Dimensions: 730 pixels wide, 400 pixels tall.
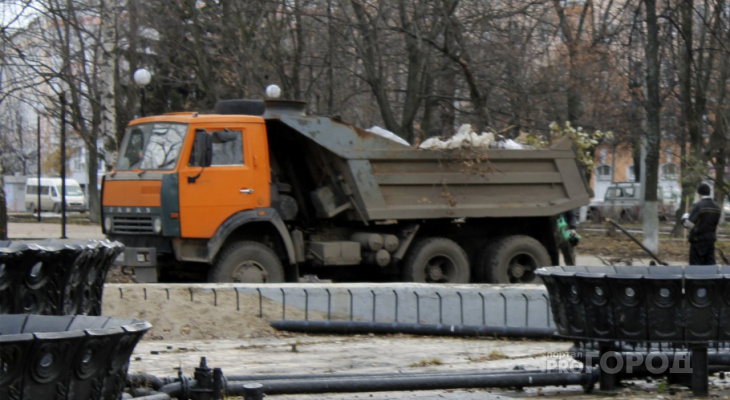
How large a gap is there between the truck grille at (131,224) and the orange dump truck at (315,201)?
19mm

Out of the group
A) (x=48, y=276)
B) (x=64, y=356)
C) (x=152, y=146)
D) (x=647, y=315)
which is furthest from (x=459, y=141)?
(x=64, y=356)

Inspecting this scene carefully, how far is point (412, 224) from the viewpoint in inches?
615

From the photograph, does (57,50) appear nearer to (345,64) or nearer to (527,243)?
(345,64)

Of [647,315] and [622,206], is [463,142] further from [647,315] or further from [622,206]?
[622,206]

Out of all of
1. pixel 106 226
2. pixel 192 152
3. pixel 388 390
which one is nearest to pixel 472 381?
pixel 388 390

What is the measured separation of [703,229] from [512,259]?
2.99 m

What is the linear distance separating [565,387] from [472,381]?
846 millimetres

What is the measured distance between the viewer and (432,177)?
1548 centimetres

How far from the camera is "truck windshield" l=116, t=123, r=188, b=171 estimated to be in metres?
14.3

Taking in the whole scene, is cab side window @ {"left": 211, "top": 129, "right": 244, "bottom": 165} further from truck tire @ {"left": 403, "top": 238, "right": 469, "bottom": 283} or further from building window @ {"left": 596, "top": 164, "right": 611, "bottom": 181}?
building window @ {"left": 596, "top": 164, "right": 611, "bottom": 181}

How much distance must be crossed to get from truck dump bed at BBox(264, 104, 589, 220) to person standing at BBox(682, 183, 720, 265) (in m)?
1.84

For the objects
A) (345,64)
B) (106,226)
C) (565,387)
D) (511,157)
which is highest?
(345,64)

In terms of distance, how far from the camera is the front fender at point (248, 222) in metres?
13.9

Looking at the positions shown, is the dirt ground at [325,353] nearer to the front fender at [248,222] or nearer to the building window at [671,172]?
the front fender at [248,222]
